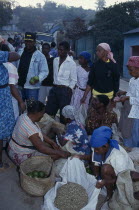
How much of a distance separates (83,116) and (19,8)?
305 feet

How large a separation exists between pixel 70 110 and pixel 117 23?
14230mm

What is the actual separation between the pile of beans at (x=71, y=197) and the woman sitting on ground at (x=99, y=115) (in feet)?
4.92

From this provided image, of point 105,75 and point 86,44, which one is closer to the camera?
point 105,75

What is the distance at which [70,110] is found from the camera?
158 inches

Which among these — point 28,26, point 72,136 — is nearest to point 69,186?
point 72,136

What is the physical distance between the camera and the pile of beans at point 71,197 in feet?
8.61

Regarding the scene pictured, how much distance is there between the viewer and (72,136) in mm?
3510

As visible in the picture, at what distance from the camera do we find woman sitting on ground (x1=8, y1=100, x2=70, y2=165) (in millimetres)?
3116

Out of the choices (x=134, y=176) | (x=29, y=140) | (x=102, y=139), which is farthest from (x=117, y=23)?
(x=134, y=176)

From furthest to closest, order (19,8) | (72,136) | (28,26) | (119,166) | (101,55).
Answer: (19,8) → (28,26) → (101,55) → (72,136) → (119,166)

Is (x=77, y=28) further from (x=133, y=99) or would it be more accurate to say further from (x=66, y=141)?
(x=66, y=141)

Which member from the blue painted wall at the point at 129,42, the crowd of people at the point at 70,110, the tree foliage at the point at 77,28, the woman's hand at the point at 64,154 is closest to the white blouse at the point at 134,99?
the crowd of people at the point at 70,110

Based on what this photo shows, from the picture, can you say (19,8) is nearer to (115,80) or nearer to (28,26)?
(28,26)

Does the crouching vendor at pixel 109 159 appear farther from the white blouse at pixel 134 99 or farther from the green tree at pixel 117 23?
the green tree at pixel 117 23
